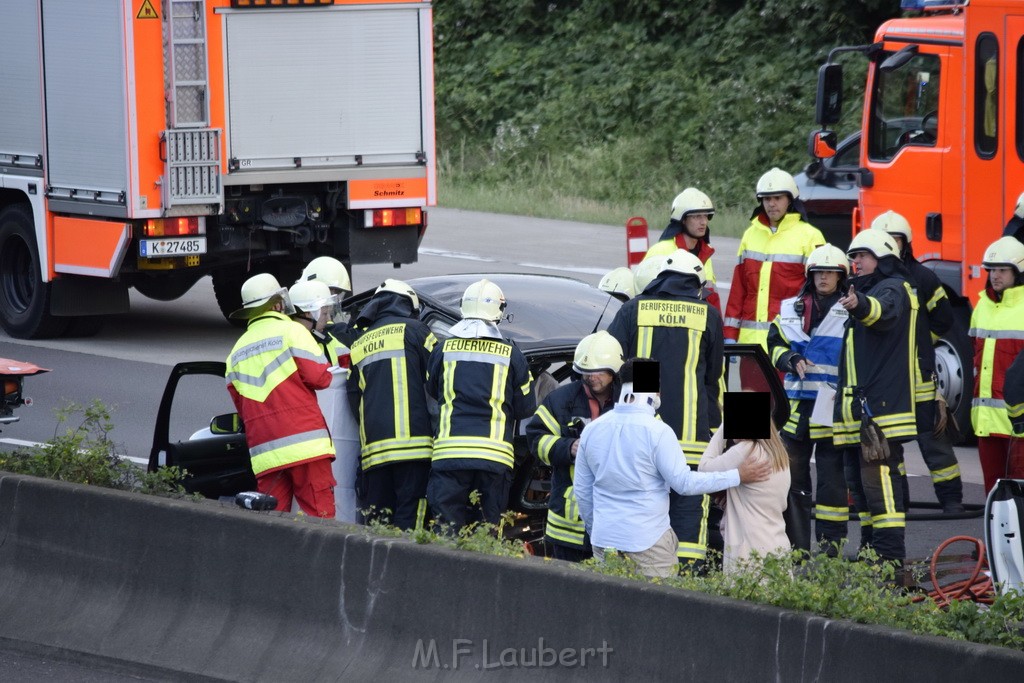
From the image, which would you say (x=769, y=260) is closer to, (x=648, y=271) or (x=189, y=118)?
(x=648, y=271)

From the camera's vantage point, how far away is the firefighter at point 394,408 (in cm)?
755

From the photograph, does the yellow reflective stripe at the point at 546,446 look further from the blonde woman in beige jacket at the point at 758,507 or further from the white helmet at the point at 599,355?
the blonde woman in beige jacket at the point at 758,507

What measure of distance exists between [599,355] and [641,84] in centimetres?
2138

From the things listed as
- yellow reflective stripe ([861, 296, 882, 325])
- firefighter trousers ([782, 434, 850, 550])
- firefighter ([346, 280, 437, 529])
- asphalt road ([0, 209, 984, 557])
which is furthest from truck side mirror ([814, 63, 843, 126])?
firefighter ([346, 280, 437, 529])

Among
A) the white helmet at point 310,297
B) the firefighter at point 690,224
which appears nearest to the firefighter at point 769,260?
the firefighter at point 690,224

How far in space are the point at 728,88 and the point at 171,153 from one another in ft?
47.9

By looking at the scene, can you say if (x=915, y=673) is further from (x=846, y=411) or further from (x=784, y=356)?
(x=784, y=356)


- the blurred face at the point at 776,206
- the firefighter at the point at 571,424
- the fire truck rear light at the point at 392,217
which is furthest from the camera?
the fire truck rear light at the point at 392,217

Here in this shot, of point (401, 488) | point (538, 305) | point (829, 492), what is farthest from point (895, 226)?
point (401, 488)

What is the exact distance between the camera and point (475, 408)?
288 inches

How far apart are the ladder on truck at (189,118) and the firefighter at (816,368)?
6.13 meters

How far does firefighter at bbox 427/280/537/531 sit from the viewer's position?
24.0 feet

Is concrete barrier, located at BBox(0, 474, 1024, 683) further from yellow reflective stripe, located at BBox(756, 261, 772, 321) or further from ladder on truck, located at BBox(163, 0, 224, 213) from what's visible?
ladder on truck, located at BBox(163, 0, 224, 213)

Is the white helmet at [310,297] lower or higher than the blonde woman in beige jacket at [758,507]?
higher
